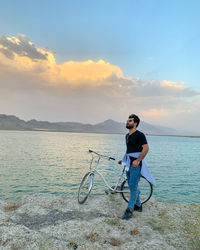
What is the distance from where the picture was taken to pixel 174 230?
590cm

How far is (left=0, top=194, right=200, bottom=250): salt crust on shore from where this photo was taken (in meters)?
4.80

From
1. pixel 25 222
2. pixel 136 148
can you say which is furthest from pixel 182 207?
pixel 25 222

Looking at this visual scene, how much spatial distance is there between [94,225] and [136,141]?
111 inches

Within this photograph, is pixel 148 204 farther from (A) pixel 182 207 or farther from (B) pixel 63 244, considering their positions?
(B) pixel 63 244

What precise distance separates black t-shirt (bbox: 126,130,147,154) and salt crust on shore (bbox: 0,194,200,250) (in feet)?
7.63

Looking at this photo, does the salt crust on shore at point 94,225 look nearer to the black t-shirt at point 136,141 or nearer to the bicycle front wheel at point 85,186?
the bicycle front wheel at point 85,186

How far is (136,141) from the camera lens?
6.29 meters

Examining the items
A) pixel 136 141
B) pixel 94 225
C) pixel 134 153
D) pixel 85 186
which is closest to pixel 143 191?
pixel 85 186

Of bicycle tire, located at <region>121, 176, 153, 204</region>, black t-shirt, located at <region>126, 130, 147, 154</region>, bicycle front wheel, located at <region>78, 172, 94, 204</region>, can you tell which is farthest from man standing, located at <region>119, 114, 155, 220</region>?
bicycle front wheel, located at <region>78, 172, 94, 204</region>

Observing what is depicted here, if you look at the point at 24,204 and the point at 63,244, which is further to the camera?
the point at 24,204

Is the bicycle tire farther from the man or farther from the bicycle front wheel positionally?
the bicycle front wheel

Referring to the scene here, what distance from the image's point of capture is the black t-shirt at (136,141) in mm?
6207

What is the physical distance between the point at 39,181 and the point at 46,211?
1083cm

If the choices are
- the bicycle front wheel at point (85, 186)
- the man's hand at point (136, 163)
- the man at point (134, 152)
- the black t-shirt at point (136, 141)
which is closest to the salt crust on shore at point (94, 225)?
the bicycle front wheel at point (85, 186)
